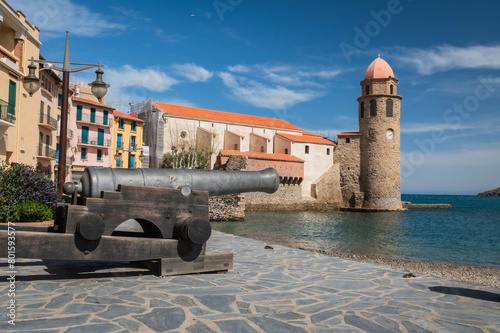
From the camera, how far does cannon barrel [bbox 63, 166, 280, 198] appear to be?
4.11 meters

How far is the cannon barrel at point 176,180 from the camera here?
13.5 feet

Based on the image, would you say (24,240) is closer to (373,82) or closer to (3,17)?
(3,17)

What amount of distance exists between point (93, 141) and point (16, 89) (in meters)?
16.9

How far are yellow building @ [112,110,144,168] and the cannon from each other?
1195 inches

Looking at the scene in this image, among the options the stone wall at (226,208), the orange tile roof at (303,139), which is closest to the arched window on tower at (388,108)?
the orange tile roof at (303,139)

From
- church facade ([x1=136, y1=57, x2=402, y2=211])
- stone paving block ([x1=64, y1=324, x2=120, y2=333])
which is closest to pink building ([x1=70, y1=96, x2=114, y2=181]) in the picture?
church facade ([x1=136, y1=57, x2=402, y2=211])

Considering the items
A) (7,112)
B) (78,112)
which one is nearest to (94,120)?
(78,112)

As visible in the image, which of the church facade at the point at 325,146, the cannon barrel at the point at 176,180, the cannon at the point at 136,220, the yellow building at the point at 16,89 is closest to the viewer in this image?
the cannon at the point at 136,220

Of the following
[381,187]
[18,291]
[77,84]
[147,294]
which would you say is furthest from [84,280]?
[381,187]

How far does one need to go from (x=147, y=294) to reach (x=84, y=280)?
2.98 feet

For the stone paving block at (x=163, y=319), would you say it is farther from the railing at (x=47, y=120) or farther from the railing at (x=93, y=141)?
the railing at (x=93, y=141)

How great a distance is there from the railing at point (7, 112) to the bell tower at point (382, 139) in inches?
1379

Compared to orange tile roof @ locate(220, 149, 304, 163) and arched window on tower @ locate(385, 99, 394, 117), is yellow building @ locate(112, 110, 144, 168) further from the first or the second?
arched window on tower @ locate(385, 99, 394, 117)

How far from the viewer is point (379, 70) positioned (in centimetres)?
4231
